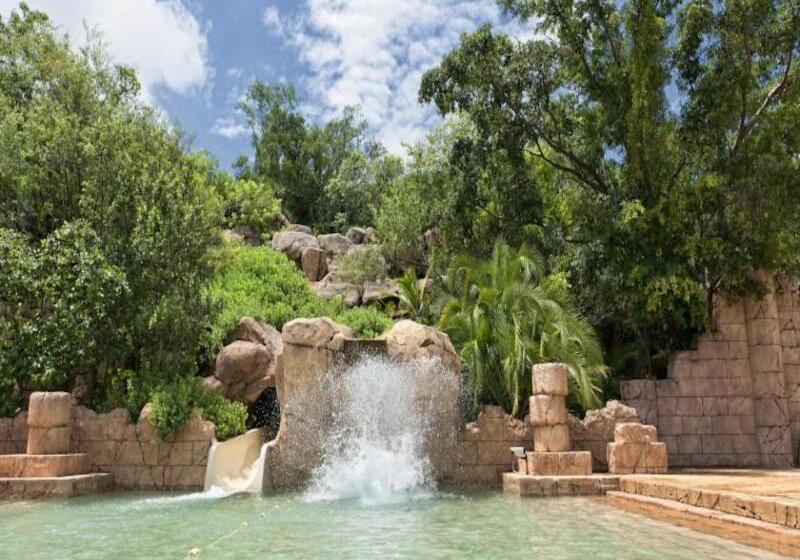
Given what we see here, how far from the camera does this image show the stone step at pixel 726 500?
6.58 meters

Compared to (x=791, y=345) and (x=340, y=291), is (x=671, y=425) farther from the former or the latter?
(x=340, y=291)

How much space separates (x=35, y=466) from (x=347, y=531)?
6.74 m

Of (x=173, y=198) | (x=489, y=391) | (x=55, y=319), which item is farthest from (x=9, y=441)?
(x=489, y=391)

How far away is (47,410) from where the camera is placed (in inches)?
460

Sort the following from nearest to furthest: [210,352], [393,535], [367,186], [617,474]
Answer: [393,535] → [617,474] → [210,352] → [367,186]

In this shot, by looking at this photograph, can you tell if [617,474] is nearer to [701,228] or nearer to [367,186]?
[701,228]

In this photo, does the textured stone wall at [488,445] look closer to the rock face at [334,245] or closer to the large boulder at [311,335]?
the large boulder at [311,335]

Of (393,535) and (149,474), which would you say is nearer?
(393,535)

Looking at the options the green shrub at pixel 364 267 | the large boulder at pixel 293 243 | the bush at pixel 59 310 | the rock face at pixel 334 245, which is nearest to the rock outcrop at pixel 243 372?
the bush at pixel 59 310

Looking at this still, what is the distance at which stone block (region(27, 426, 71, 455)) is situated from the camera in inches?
455

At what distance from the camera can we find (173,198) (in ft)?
48.1

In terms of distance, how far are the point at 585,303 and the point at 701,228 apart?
3.20m

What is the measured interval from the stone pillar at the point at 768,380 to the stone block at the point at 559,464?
16.7 feet

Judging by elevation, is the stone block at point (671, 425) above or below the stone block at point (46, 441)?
above
